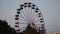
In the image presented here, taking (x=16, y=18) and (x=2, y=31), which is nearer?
(x=2, y=31)

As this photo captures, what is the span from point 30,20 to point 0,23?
5.31 m

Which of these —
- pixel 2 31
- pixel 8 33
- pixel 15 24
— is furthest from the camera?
pixel 15 24

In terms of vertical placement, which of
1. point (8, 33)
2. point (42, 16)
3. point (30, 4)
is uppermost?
point (30, 4)

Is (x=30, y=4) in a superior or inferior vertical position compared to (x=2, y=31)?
superior

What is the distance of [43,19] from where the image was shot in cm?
1551

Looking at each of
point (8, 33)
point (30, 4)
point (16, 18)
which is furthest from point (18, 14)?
point (8, 33)

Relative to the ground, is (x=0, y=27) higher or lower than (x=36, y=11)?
lower

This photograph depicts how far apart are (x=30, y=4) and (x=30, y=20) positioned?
1575 millimetres

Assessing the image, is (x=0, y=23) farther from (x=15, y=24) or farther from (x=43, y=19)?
(x=43, y=19)

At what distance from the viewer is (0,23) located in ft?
32.5

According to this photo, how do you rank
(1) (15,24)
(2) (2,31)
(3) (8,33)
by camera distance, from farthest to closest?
1. (1) (15,24)
2. (3) (8,33)
3. (2) (2,31)

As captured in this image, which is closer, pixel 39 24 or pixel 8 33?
pixel 8 33

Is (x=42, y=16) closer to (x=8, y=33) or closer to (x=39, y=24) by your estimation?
(x=39, y=24)

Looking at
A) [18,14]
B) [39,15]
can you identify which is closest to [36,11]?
[39,15]
